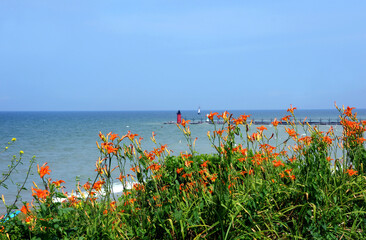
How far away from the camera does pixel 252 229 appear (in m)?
2.82

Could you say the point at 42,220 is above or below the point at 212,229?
above

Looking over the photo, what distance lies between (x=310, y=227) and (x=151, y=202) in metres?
1.34

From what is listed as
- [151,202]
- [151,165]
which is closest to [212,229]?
[151,202]

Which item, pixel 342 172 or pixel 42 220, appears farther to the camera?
pixel 342 172

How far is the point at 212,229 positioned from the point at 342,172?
1.75m

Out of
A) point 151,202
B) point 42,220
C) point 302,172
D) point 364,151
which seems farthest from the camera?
point 364,151

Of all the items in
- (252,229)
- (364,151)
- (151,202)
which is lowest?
(252,229)

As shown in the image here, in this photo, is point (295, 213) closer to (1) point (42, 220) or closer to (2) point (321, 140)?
(2) point (321, 140)

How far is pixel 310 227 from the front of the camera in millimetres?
2734

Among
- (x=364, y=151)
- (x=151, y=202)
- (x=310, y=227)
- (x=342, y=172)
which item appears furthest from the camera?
(x=364, y=151)

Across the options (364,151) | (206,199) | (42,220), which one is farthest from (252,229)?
(364,151)

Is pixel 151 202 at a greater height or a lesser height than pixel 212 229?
greater

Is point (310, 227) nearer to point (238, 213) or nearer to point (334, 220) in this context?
point (334, 220)

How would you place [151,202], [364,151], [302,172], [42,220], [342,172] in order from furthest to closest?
[364,151]
[342,172]
[302,172]
[151,202]
[42,220]
